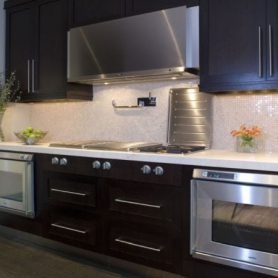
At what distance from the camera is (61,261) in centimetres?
258

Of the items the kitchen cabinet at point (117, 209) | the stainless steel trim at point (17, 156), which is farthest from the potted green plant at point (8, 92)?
the kitchen cabinet at point (117, 209)

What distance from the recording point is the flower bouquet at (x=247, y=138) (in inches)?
90.8

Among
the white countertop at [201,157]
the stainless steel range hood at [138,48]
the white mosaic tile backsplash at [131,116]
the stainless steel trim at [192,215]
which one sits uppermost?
the stainless steel range hood at [138,48]

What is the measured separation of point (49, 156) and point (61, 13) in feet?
4.55

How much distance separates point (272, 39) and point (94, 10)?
5.08 feet

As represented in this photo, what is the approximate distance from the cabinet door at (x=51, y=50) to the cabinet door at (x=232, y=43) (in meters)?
1.38

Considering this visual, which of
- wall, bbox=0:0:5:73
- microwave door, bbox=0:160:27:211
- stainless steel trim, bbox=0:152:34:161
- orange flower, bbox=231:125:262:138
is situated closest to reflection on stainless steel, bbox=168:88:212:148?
orange flower, bbox=231:125:262:138

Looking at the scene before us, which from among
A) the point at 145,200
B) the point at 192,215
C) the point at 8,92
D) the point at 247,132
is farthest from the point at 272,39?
the point at 8,92

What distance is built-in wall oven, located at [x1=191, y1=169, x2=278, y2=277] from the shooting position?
5.93 feet

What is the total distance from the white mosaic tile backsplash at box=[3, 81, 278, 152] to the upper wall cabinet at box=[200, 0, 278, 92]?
11.7 inches

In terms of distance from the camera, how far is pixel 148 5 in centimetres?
256

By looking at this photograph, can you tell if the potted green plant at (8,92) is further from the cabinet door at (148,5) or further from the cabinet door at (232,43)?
the cabinet door at (232,43)

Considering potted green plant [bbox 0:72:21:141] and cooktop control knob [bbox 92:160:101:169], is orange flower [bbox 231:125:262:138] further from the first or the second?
potted green plant [bbox 0:72:21:141]

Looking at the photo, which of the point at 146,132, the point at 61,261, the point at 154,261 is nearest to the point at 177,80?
the point at 146,132
